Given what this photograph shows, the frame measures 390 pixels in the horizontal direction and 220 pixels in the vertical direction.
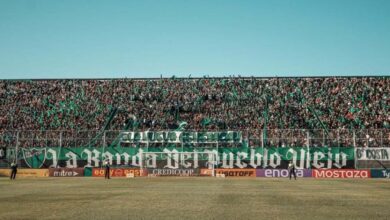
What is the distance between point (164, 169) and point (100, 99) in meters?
19.2

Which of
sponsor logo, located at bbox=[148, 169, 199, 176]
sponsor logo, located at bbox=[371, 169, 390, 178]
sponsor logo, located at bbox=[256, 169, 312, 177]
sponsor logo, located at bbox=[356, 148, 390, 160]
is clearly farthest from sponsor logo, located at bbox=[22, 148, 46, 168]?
sponsor logo, located at bbox=[371, 169, 390, 178]

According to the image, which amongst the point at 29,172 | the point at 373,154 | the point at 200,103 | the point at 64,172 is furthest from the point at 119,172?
the point at 373,154

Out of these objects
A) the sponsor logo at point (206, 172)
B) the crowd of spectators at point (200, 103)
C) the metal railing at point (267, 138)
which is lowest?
the sponsor logo at point (206, 172)

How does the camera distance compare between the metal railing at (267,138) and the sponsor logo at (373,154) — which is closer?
the sponsor logo at (373,154)

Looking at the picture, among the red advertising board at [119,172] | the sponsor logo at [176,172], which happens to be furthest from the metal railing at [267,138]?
the sponsor logo at [176,172]

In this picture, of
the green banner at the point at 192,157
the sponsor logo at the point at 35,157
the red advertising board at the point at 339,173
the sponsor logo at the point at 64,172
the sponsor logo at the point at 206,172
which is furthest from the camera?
the sponsor logo at the point at 35,157

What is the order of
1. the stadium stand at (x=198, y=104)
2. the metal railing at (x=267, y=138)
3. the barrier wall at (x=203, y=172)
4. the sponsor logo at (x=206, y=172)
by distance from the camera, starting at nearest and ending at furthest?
the barrier wall at (x=203, y=172) → the metal railing at (x=267, y=138) → the sponsor logo at (x=206, y=172) → the stadium stand at (x=198, y=104)

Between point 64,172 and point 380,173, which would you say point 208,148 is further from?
point 380,173

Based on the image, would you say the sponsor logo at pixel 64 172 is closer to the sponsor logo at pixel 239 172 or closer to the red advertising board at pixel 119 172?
the red advertising board at pixel 119 172

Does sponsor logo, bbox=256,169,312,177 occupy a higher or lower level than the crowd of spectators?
lower

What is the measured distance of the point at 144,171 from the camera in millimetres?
53688

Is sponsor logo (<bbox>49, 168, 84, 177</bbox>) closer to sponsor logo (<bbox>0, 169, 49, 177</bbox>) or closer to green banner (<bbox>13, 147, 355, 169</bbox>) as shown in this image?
sponsor logo (<bbox>0, 169, 49, 177</bbox>)

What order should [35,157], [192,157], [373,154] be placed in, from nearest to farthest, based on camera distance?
[373,154]
[192,157]
[35,157]

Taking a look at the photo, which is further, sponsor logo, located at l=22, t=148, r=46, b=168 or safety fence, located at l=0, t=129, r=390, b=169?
sponsor logo, located at l=22, t=148, r=46, b=168
